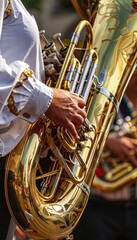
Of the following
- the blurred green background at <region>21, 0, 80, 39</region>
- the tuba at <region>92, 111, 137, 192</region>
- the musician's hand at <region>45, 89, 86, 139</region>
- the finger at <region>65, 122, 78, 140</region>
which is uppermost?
the blurred green background at <region>21, 0, 80, 39</region>

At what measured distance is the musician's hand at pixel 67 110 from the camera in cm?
323

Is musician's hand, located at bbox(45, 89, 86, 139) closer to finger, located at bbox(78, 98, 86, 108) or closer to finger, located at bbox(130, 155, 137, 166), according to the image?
finger, located at bbox(78, 98, 86, 108)

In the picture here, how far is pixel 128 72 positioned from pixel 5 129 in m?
0.85

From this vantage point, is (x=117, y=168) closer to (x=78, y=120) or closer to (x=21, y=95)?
(x=78, y=120)

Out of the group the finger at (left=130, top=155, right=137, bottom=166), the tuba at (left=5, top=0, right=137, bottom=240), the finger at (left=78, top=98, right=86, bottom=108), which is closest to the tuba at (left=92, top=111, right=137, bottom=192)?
the finger at (left=130, top=155, right=137, bottom=166)

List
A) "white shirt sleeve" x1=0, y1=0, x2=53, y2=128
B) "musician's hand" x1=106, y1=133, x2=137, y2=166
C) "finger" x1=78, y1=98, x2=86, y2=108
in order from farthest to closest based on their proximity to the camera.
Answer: "musician's hand" x1=106, y1=133, x2=137, y2=166
"finger" x1=78, y1=98, x2=86, y2=108
"white shirt sleeve" x1=0, y1=0, x2=53, y2=128

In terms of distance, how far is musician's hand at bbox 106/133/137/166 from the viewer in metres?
5.41

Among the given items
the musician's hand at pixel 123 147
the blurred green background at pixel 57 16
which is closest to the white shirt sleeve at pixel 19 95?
the musician's hand at pixel 123 147

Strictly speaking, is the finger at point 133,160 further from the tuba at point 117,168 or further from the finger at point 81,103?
the finger at point 81,103

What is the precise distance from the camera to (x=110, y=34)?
151 inches

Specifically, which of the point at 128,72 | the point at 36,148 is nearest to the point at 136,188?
the point at 128,72

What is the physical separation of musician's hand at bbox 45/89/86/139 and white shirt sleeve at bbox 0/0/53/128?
2.1 inches

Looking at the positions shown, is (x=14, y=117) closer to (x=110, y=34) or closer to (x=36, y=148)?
(x=36, y=148)

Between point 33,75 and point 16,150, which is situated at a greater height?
point 33,75
